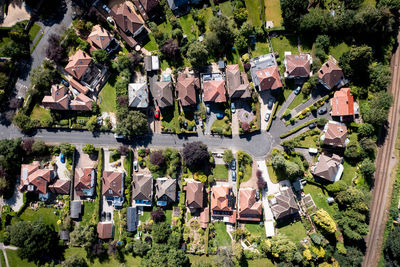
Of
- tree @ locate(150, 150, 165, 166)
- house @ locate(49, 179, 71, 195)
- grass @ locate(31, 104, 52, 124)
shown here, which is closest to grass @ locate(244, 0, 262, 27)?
tree @ locate(150, 150, 165, 166)

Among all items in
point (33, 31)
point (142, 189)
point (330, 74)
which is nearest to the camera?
point (330, 74)

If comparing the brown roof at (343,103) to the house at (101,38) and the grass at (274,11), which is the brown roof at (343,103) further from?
the house at (101,38)

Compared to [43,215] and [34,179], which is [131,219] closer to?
[43,215]

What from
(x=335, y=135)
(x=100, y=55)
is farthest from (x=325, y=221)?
(x=100, y=55)

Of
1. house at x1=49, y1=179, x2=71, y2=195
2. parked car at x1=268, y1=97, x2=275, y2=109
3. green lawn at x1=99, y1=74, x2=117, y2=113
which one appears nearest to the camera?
parked car at x1=268, y1=97, x2=275, y2=109

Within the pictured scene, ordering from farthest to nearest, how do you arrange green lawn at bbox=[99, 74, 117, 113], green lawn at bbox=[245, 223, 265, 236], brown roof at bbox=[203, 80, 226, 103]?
green lawn at bbox=[99, 74, 117, 113]
green lawn at bbox=[245, 223, 265, 236]
brown roof at bbox=[203, 80, 226, 103]

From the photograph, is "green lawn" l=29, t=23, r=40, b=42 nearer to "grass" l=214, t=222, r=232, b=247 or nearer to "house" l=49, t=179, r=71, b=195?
"house" l=49, t=179, r=71, b=195
